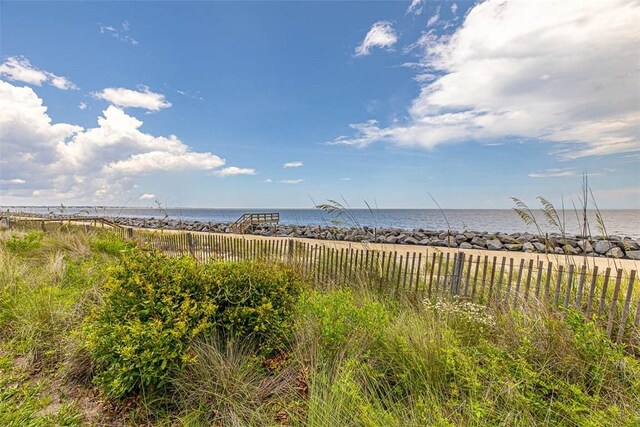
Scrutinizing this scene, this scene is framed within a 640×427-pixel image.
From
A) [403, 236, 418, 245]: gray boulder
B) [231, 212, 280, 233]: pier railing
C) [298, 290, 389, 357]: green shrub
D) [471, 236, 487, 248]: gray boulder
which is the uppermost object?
[231, 212, 280, 233]: pier railing

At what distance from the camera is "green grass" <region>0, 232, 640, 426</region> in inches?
90.1

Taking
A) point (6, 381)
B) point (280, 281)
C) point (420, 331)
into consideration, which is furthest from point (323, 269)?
point (6, 381)

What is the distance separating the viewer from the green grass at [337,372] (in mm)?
2289

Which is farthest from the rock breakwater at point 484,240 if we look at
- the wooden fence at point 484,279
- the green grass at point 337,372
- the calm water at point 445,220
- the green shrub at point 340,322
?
the green grass at point 337,372

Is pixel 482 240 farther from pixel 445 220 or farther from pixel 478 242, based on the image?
pixel 445 220

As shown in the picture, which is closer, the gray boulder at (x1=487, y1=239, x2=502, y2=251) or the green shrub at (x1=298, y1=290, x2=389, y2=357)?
the green shrub at (x1=298, y1=290, x2=389, y2=357)

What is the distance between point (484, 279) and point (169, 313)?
4217 mm

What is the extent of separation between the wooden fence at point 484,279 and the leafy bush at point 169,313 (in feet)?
4.11

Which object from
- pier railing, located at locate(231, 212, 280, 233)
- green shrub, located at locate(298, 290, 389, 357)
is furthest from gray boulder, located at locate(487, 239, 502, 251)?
pier railing, located at locate(231, 212, 280, 233)

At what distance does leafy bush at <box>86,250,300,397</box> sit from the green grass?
3 cm

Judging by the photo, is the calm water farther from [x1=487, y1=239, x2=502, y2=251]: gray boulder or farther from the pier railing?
the pier railing

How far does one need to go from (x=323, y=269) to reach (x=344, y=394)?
4.06m

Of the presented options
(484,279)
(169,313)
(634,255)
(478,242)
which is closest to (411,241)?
(478,242)

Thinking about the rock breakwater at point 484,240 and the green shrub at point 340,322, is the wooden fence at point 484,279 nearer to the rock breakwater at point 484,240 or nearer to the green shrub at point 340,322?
the green shrub at point 340,322
